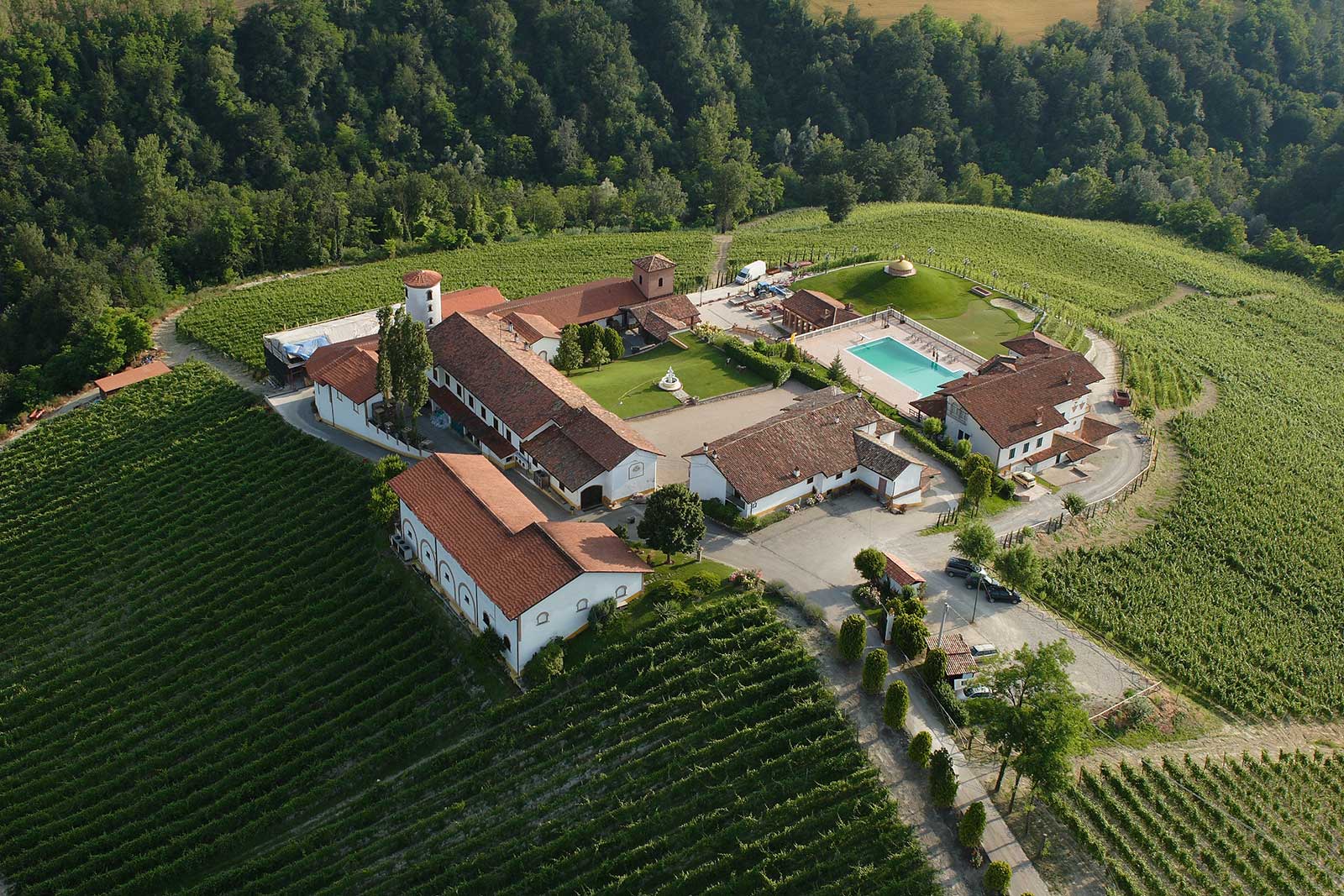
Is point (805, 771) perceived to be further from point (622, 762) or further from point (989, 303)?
point (989, 303)

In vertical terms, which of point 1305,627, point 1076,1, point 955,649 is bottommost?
point 1305,627

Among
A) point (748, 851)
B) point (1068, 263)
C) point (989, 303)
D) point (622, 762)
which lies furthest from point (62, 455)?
point (1068, 263)

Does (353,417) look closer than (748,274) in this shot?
Yes

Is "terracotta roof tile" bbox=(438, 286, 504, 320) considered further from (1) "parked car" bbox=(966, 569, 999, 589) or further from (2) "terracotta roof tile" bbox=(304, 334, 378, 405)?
(1) "parked car" bbox=(966, 569, 999, 589)

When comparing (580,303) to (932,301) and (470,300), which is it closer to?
(470,300)

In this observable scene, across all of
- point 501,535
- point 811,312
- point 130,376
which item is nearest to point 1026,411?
point 811,312

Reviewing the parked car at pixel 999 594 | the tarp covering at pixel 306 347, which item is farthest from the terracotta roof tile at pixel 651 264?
the parked car at pixel 999 594
